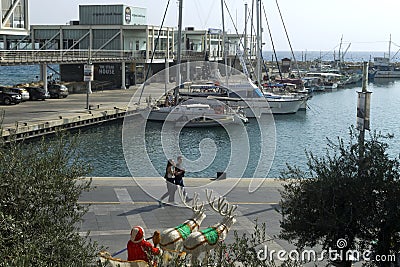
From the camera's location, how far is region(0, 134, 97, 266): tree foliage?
28.6 ft

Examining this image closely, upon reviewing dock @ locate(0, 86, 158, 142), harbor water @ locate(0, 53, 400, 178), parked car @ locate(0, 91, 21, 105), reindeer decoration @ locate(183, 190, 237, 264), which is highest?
parked car @ locate(0, 91, 21, 105)

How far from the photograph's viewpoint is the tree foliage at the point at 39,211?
28.6ft

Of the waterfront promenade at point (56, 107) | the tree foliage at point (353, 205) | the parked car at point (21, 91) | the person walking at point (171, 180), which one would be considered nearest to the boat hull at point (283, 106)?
the waterfront promenade at point (56, 107)

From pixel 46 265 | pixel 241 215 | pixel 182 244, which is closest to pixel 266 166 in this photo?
pixel 241 215

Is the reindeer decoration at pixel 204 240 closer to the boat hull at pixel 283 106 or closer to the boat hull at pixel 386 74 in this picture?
the boat hull at pixel 283 106

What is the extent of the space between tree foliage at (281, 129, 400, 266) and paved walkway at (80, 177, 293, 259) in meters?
4.10

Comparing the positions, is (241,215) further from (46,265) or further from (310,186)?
(46,265)

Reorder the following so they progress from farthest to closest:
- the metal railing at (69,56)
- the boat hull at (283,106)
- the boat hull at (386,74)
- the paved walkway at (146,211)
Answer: the boat hull at (386,74), the boat hull at (283,106), the metal railing at (69,56), the paved walkway at (146,211)

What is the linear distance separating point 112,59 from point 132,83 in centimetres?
623

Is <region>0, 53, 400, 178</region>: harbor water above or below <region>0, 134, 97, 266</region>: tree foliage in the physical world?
below

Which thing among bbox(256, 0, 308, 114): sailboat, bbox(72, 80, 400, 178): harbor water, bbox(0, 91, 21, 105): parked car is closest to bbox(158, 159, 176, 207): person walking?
bbox(72, 80, 400, 178): harbor water

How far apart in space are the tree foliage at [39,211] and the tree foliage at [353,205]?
3758mm

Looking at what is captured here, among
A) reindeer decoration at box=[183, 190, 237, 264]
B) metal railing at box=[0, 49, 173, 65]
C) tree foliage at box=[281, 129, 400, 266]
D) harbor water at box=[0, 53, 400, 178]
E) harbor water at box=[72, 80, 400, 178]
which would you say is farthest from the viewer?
metal railing at box=[0, 49, 173, 65]

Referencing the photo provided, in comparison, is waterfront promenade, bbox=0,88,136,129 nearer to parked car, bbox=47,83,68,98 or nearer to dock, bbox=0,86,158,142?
dock, bbox=0,86,158,142
